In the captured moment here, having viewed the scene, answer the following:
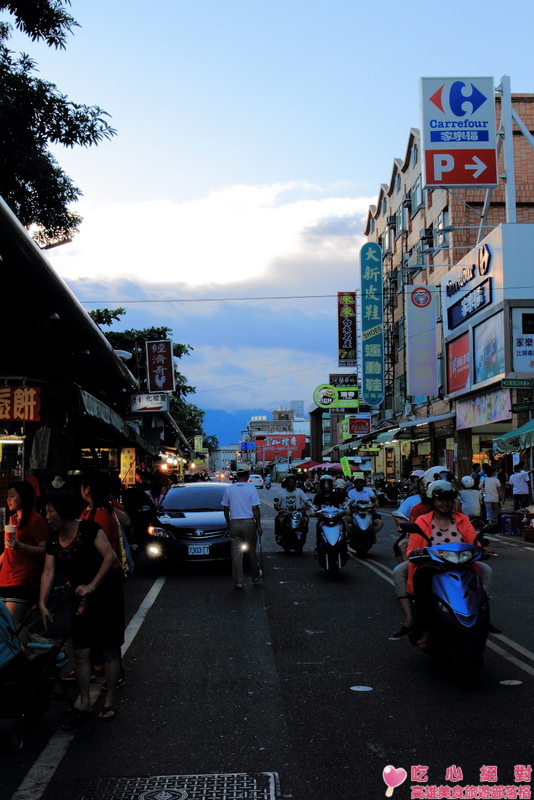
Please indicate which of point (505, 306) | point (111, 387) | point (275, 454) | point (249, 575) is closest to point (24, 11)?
point (111, 387)

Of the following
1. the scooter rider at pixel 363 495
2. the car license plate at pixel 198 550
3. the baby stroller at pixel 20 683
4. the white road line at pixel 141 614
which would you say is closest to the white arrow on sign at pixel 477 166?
the scooter rider at pixel 363 495

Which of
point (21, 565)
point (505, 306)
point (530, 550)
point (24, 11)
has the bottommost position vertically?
point (530, 550)

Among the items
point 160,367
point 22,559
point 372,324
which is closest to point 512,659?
point 22,559

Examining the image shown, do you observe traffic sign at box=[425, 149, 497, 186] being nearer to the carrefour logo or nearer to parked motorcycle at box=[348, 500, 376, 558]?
the carrefour logo

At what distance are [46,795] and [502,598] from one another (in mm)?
7514

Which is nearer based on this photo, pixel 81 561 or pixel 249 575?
pixel 81 561

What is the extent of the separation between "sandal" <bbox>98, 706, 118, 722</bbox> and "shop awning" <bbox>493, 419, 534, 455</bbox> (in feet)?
53.2

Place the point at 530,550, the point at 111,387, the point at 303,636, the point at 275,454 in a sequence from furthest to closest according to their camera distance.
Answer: the point at 275,454, the point at 111,387, the point at 530,550, the point at 303,636

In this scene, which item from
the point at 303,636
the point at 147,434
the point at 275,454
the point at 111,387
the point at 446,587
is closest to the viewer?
the point at 446,587

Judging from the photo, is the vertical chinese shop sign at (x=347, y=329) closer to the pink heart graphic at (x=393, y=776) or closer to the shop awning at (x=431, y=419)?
the shop awning at (x=431, y=419)

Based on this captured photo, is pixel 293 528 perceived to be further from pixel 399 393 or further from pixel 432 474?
pixel 399 393

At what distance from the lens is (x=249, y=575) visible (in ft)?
41.3

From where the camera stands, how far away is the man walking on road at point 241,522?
441 inches

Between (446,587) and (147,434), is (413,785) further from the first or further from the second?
(147,434)
